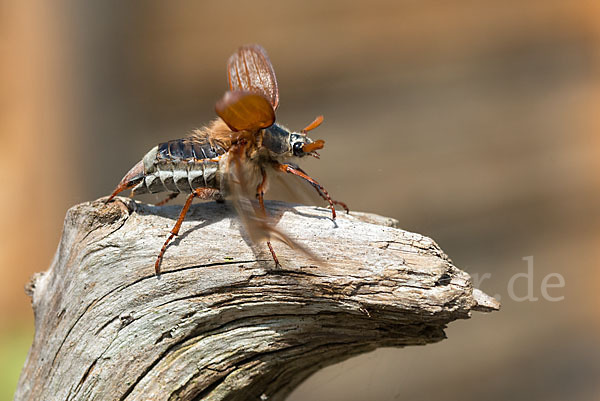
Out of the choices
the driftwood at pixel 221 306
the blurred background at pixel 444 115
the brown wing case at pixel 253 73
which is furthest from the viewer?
the blurred background at pixel 444 115

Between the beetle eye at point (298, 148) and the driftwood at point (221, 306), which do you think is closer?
the driftwood at point (221, 306)

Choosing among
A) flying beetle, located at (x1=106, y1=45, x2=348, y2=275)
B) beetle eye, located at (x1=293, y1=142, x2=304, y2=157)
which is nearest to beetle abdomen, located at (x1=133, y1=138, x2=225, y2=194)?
flying beetle, located at (x1=106, y1=45, x2=348, y2=275)

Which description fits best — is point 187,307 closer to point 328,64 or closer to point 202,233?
point 202,233

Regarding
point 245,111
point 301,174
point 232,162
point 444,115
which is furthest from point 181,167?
point 444,115

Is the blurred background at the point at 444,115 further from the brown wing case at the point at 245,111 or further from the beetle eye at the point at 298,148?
the brown wing case at the point at 245,111

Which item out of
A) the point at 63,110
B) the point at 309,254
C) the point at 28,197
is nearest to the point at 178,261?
the point at 309,254

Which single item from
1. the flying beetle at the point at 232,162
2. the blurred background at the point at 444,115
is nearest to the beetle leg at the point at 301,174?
the flying beetle at the point at 232,162
